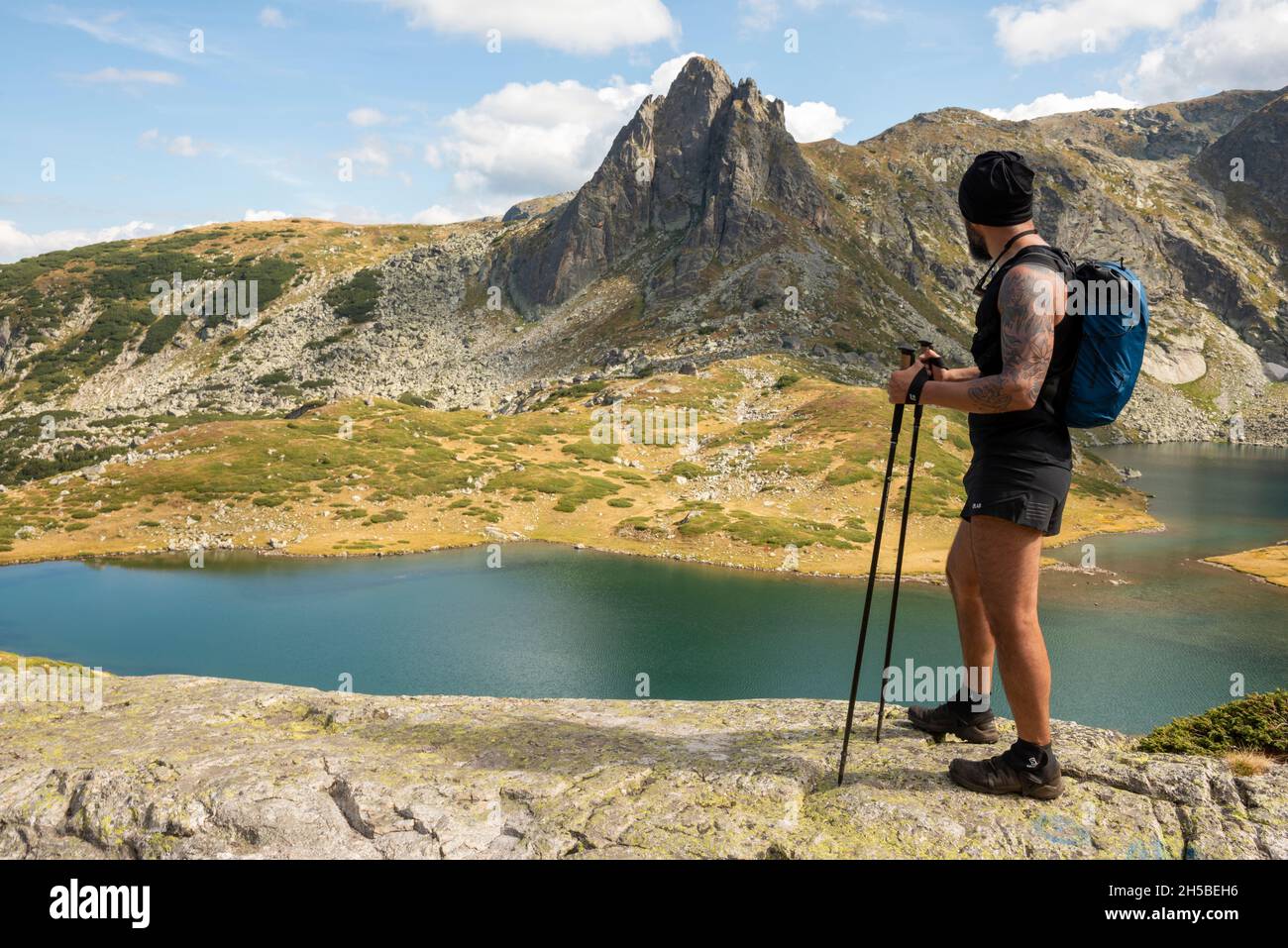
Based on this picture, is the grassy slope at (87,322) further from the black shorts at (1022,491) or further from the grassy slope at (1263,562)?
the black shorts at (1022,491)

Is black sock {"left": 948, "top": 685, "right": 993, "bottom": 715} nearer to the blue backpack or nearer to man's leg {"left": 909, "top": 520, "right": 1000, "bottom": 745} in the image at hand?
man's leg {"left": 909, "top": 520, "right": 1000, "bottom": 745}

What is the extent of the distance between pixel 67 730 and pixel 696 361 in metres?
113

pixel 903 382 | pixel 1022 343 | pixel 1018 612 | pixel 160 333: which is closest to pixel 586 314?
pixel 160 333

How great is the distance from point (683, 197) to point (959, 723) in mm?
185628

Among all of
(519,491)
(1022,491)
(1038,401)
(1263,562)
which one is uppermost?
(1038,401)

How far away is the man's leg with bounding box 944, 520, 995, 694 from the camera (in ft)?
23.0

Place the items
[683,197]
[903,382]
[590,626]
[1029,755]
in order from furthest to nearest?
[683,197], [590,626], [903,382], [1029,755]

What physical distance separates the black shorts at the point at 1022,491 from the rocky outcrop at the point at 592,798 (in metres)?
2.24

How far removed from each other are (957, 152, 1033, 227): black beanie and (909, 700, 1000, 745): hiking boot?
4570 millimetres

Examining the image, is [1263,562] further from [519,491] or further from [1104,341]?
[1104,341]

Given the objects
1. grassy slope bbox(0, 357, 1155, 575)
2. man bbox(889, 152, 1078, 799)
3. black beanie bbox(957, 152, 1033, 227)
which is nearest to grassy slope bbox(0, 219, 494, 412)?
grassy slope bbox(0, 357, 1155, 575)

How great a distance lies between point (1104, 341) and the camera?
5.83 m

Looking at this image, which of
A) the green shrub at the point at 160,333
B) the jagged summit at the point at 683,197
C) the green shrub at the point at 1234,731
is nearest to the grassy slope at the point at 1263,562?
the green shrub at the point at 1234,731

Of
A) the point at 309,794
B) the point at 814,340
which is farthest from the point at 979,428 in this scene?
the point at 814,340
